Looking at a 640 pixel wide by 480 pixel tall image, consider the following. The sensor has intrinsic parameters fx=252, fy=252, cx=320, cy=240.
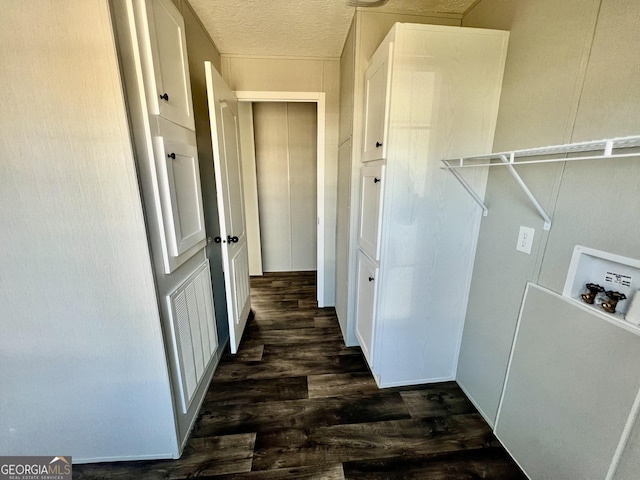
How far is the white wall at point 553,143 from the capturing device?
2.77 ft

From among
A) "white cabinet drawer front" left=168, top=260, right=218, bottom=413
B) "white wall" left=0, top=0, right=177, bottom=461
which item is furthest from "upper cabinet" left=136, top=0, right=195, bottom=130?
"white cabinet drawer front" left=168, top=260, right=218, bottom=413

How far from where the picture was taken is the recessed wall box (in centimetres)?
84

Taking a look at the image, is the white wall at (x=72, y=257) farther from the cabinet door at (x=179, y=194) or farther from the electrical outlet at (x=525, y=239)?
the electrical outlet at (x=525, y=239)

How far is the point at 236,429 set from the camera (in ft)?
4.83

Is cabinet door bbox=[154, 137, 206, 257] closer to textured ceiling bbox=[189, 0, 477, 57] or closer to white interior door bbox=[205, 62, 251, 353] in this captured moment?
white interior door bbox=[205, 62, 251, 353]

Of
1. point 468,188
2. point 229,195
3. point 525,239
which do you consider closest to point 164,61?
point 229,195

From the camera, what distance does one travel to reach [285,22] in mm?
1738

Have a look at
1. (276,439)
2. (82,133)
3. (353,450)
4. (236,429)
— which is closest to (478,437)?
(353,450)

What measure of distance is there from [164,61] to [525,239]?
1.87m

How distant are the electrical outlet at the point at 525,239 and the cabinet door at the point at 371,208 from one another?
0.68 metres

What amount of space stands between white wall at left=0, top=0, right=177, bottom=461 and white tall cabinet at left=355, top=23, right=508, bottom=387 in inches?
46.9

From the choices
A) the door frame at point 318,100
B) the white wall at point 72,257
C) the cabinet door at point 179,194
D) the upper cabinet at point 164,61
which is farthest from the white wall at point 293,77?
the white wall at point 72,257

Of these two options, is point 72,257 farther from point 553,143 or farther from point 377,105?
point 553,143

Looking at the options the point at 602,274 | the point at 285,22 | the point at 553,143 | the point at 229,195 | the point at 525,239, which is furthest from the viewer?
the point at 229,195
